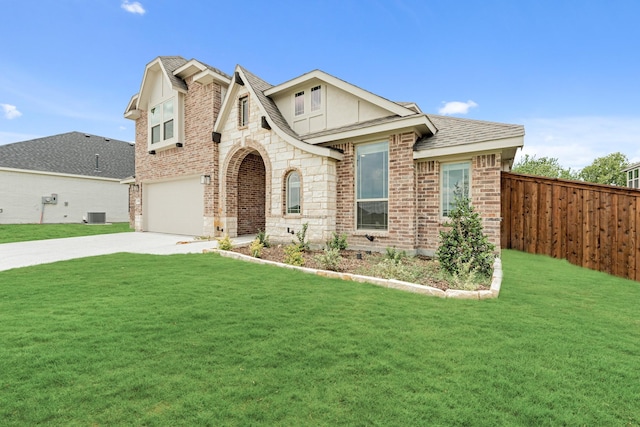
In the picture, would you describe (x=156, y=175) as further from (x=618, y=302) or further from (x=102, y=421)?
(x=618, y=302)

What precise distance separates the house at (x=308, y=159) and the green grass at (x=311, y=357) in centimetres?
356

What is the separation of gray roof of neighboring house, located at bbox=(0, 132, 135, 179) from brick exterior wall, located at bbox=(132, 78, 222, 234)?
46.5 ft

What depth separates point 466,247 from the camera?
5.47m

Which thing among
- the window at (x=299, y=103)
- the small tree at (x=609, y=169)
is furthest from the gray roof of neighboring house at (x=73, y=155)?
the small tree at (x=609, y=169)

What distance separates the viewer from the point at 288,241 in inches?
373

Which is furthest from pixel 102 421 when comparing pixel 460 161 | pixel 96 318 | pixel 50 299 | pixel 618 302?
pixel 460 161

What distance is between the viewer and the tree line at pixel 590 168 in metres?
34.5

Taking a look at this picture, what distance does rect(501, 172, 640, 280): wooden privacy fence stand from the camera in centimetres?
674

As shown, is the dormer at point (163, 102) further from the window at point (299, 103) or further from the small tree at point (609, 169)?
the small tree at point (609, 169)

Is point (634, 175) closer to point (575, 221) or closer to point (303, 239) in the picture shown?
point (575, 221)

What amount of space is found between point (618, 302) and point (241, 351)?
235 inches

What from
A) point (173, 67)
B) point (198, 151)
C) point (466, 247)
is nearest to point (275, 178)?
point (198, 151)

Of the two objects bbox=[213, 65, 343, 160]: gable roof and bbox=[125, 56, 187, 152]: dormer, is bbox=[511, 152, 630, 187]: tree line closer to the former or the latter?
bbox=[213, 65, 343, 160]: gable roof

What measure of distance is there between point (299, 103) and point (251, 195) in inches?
183
